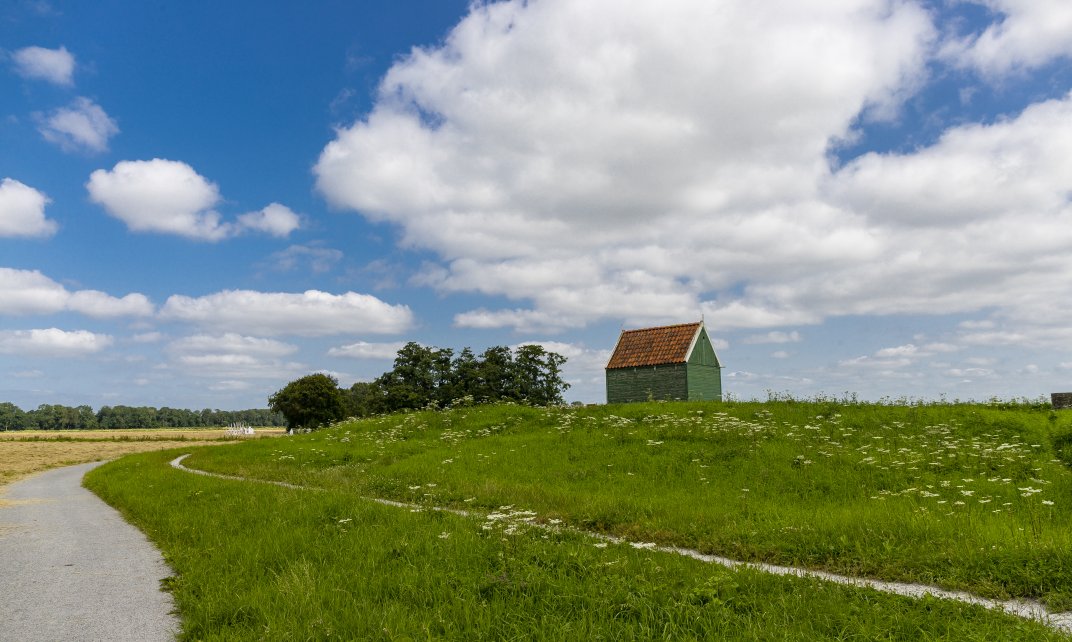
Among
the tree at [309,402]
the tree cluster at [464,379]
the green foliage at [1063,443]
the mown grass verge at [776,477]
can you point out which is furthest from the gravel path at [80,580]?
the tree at [309,402]

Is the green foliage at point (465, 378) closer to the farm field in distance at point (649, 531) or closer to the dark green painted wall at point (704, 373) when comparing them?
the dark green painted wall at point (704, 373)

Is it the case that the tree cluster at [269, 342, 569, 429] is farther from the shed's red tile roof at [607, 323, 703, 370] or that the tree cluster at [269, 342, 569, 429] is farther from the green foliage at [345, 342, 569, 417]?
the shed's red tile roof at [607, 323, 703, 370]

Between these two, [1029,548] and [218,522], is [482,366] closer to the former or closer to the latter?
[218,522]

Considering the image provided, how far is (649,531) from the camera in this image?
1082cm

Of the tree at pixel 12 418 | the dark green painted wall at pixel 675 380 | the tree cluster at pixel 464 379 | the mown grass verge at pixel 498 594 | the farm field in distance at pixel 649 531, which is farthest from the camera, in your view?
the tree at pixel 12 418

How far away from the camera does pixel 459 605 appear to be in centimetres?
691

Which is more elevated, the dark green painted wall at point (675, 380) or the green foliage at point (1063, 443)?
the dark green painted wall at point (675, 380)

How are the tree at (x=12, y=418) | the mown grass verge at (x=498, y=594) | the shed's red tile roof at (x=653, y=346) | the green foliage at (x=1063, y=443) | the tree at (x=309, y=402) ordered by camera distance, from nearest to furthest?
the mown grass verge at (x=498, y=594)
the green foliage at (x=1063, y=443)
the shed's red tile roof at (x=653, y=346)
the tree at (x=309, y=402)
the tree at (x=12, y=418)

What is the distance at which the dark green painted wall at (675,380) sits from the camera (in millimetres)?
37875

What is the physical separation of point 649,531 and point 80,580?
31.0 ft

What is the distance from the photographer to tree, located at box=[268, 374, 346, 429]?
80.8 m

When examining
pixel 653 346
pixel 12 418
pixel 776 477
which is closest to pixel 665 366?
pixel 653 346

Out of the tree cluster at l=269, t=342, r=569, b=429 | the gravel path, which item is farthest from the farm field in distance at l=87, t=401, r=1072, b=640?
the tree cluster at l=269, t=342, r=569, b=429

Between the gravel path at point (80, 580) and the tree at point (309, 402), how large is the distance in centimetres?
6534
